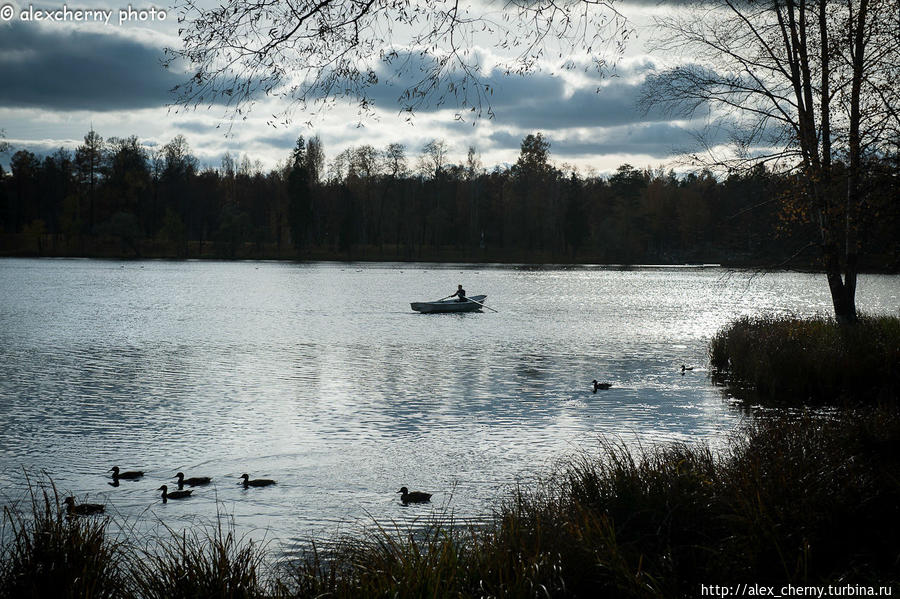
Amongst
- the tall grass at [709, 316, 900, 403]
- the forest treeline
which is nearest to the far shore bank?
the forest treeline

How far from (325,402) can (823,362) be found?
10.6m

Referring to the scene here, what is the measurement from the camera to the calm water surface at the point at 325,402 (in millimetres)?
10570

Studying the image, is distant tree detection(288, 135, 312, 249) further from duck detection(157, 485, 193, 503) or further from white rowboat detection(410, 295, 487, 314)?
duck detection(157, 485, 193, 503)

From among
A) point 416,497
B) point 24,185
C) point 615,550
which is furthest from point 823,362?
point 24,185

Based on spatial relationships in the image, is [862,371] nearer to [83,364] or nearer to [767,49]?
[767,49]

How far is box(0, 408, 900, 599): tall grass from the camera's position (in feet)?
17.6

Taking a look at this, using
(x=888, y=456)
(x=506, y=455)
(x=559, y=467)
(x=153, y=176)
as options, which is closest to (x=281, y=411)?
(x=506, y=455)

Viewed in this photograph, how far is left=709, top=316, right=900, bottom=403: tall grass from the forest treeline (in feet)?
296

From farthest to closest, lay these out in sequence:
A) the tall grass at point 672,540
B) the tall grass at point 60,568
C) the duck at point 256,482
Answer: the duck at point 256,482 → the tall grass at point 672,540 → the tall grass at point 60,568

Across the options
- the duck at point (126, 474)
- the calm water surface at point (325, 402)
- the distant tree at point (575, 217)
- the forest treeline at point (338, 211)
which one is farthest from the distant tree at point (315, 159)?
the duck at point (126, 474)

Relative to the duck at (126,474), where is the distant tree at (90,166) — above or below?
above

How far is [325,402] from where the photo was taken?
17.4 metres

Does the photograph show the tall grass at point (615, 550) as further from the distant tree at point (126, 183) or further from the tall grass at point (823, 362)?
the distant tree at point (126, 183)

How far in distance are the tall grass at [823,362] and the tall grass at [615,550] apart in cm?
830
